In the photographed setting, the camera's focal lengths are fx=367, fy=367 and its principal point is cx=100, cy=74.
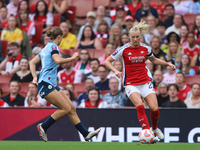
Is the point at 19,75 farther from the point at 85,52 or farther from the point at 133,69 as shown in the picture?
the point at 133,69

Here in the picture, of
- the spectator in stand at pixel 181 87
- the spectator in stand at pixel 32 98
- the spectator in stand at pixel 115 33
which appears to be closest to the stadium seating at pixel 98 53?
the spectator in stand at pixel 115 33

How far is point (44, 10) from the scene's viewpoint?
12.9 m

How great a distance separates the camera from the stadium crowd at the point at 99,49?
9188mm

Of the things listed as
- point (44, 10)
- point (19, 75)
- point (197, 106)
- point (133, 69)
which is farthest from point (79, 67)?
point (133, 69)

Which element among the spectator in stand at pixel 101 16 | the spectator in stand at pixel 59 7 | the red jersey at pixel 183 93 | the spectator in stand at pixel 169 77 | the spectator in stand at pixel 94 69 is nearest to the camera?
the red jersey at pixel 183 93

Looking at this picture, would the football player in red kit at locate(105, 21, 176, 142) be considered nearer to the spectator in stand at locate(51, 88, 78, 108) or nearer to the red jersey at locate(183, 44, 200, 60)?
the spectator in stand at locate(51, 88, 78, 108)

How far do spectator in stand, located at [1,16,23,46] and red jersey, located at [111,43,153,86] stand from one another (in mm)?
6075

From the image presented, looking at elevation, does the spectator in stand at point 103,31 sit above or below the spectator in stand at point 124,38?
above

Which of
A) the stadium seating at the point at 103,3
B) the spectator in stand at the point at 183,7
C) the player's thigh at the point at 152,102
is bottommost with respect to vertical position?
the player's thigh at the point at 152,102

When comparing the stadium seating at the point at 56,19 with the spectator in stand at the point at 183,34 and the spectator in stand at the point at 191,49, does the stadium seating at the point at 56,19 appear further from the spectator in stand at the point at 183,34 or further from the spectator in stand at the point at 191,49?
the spectator in stand at the point at 191,49

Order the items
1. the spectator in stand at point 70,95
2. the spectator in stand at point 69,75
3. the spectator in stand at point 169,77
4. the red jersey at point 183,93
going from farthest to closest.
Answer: the spectator in stand at point 69,75 → the spectator in stand at point 169,77 → the red jersey at point 183,93 → the spectator in stand at point 70,95

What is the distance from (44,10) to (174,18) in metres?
4.51

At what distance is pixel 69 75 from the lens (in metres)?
10.6

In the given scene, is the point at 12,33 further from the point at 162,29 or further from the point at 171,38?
the point at 171,38
